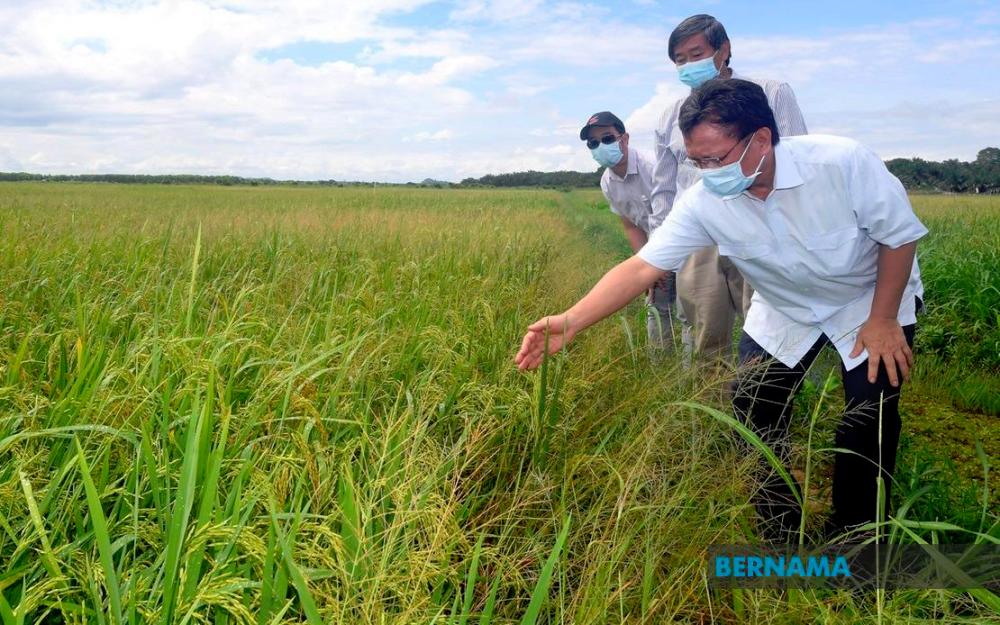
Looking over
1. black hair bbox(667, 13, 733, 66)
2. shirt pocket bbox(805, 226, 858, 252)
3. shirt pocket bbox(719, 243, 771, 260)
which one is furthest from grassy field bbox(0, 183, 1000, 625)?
black hair bbox(667, 13, 733, 66)

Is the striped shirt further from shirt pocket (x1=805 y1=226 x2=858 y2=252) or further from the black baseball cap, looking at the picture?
shirt pocket (x1=805 y1=226 x2=858 y2=252)

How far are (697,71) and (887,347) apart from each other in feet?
5.38

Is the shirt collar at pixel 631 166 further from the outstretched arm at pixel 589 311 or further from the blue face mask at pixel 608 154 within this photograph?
the outstretched arm at pixel 589 311

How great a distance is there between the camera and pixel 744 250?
232 cm

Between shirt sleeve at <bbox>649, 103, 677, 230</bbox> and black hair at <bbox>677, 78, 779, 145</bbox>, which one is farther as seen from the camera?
shirt sleeve at <bbox>649, 103, 677, 230</bbox>

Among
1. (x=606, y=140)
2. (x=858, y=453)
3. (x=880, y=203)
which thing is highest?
(x=606, y=140)

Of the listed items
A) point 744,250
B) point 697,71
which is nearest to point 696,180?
point 697,71

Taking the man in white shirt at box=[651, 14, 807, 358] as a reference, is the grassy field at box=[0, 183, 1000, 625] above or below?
below

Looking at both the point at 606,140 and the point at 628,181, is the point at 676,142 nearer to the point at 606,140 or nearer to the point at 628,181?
the point at 606,140

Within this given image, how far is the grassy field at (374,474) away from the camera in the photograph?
128 cm

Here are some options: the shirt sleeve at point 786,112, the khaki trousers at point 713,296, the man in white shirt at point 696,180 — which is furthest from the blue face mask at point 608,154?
the shirt sleeve at point 786,112

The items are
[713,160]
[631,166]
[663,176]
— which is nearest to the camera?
[713,160]

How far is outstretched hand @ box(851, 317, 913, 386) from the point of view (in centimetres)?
214

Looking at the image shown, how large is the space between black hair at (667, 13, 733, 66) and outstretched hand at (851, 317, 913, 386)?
1.67m
